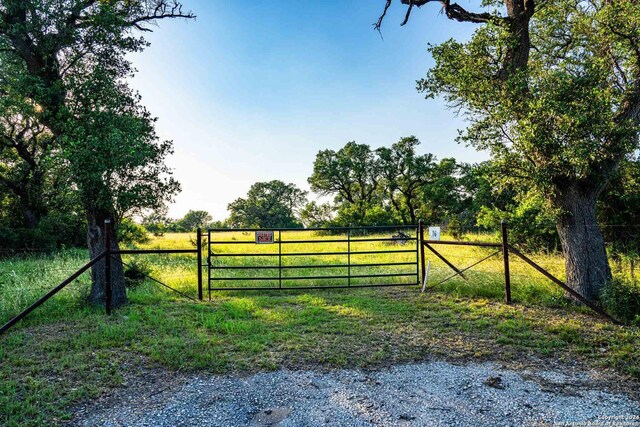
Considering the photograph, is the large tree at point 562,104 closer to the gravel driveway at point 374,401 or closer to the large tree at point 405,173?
the gravel driveway at point 374,401

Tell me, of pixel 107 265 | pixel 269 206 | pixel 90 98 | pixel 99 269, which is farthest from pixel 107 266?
pixel 269 206

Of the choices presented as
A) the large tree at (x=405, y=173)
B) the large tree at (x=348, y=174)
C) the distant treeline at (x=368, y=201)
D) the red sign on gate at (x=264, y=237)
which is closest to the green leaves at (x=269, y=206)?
the distant treeline at (x=368, y=201)

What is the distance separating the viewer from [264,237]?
25.1 feet

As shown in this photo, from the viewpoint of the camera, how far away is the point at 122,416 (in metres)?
3.02

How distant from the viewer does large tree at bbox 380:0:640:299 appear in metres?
5.42

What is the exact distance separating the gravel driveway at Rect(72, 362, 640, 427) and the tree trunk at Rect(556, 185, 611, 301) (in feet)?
10.1

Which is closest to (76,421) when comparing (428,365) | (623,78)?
(428,365)

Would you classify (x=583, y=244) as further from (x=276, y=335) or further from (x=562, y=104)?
(x=276, y=335)

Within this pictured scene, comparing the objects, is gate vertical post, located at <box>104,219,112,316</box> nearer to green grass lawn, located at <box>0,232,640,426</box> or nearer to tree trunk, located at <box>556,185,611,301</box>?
green grass lawn, located at <box>0,232,640,426</box>

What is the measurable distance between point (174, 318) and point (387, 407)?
3919mm

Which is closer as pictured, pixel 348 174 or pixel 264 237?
pixel 264 237

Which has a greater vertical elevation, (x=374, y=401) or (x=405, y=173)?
(x=405, y=173)

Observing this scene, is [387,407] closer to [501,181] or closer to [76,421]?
[76,421]

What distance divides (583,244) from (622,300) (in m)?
1.12
